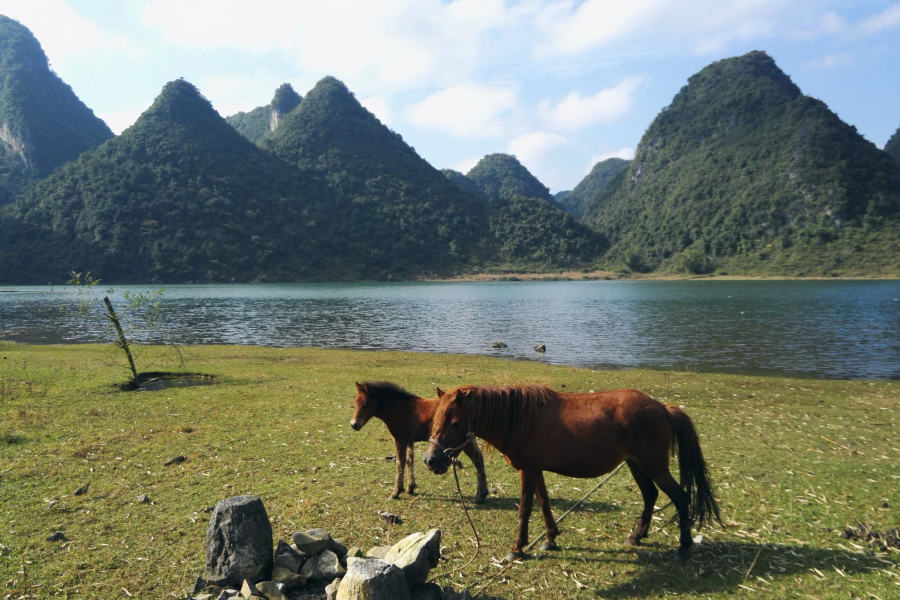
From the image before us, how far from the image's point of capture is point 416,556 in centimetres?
477

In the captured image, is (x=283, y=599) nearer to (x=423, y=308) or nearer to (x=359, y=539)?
(x=359, y=539)

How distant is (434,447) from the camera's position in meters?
5.54

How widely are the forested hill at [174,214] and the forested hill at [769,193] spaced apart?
110761mm

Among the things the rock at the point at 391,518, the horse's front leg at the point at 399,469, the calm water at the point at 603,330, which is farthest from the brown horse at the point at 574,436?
the calm water at the point at 603,330

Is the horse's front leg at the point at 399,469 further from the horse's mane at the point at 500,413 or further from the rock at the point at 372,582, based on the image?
the rock at the point at 372,582

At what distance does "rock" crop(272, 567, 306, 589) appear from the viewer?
5.01 m

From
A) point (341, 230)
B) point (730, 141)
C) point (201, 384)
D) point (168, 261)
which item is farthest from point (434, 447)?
point (730, 141)

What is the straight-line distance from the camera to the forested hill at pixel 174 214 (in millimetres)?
105875

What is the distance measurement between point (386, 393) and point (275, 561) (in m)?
3.50

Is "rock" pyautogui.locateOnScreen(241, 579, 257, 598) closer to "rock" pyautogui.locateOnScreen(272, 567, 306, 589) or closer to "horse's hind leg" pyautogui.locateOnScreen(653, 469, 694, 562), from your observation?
"rock" pyautogui.locateOnScreen(272, 567, 306, 589)

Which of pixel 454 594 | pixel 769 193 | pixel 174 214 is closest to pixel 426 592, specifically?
pixel 454 594

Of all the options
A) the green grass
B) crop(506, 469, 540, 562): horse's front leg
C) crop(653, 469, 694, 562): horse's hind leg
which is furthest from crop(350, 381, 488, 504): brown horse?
crop(653, 469, 694, 562): horse's hind leg

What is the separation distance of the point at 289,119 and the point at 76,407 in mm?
205975

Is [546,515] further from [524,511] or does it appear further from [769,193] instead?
[769,193]
